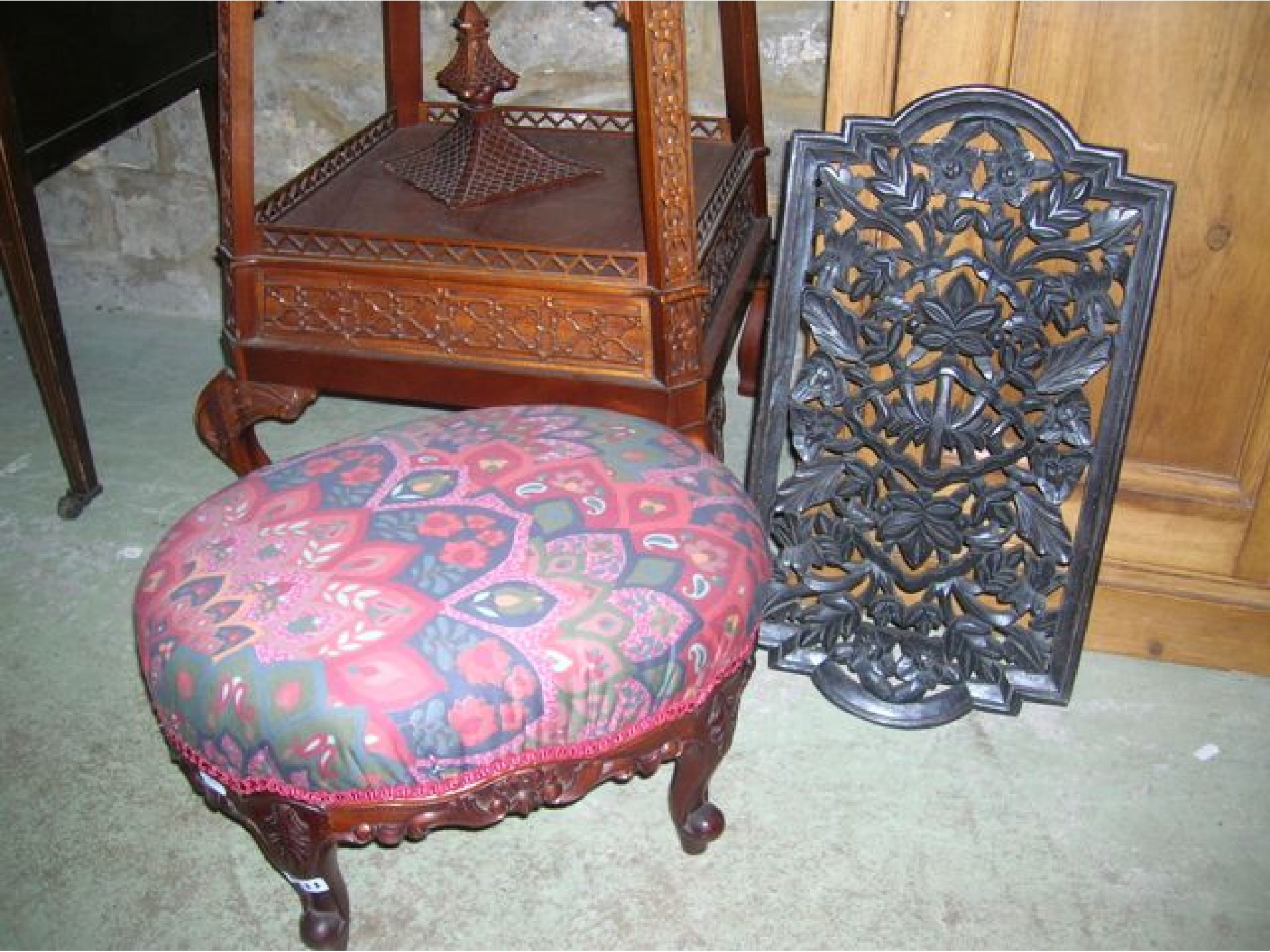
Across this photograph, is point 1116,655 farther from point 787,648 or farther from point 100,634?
point 100,634

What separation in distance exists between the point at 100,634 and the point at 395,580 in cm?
74

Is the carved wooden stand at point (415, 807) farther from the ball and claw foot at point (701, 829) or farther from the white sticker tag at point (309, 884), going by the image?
the ball and claw foot at point (701, 829)

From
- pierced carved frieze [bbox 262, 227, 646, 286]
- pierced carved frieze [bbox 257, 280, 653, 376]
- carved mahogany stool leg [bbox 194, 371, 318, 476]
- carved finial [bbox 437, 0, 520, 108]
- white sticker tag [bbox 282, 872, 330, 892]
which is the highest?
carved finial [bbox 437, 0, 520, 108]

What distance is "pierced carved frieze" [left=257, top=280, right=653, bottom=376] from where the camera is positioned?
1.36 meters

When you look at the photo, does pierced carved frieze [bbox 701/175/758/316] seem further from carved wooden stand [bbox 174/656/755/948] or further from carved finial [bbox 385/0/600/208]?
carved wooden stand [bbox 174/656/755/948]

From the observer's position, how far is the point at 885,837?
1.28m

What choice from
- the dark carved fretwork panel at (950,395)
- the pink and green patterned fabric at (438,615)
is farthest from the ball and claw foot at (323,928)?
the dark carved fretwork panel at (950,395)

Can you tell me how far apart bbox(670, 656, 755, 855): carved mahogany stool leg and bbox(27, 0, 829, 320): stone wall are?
1.05 metres

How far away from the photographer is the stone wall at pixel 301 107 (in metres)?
1.85

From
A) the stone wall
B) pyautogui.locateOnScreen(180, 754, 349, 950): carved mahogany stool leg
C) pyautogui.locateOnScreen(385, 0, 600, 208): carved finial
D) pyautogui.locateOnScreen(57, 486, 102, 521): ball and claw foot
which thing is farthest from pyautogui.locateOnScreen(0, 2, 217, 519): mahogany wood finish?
pyautogui.locateOnScreen(180, 754, 349, 950): carved mahogany stool leg

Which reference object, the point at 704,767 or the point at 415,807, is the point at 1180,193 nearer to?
the point at 704,767

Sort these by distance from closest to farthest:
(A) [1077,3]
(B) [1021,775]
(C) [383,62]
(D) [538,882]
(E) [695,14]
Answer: (A) [1077,3]
(D) [538,882]
(B) [1021,775]
(E) [695,14]
(C) [383,62]

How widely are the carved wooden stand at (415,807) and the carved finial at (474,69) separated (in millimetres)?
807

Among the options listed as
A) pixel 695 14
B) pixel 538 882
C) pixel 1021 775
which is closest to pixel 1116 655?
pixel 1021 775
